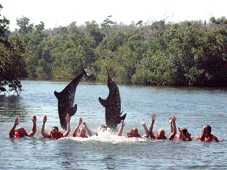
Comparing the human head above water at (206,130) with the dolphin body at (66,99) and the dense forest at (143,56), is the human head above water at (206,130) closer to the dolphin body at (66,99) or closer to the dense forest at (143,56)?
the dolphin body at (66,99)

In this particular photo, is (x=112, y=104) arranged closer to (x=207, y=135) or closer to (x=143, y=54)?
(x=207, y=135)

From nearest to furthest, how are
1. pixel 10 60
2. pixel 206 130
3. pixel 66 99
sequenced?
pixel 206 130 < pixel 66 99 < pixel 10 60

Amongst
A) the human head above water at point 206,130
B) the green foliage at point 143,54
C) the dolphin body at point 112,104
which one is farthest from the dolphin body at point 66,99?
the green foliage at point 143,54

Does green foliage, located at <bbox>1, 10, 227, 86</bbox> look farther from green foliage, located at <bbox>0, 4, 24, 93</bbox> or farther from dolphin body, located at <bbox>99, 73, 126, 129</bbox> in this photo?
dolphin body, located at <bbox>99, 73, 126, 129</bbox>

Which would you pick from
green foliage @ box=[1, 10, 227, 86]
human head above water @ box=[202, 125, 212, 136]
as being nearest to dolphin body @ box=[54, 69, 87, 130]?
human head above water @ box=[202, 125, 212, 136]

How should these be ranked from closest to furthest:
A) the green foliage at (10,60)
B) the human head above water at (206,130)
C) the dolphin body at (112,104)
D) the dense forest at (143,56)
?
1. the human head above water at (206,130)
2. the dolphin body at (112,104)
3. the green foliage at (10,60)
4. the dense forest at (143,56)

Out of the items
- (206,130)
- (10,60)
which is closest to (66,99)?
(206,130)

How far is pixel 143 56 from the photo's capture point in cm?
9125

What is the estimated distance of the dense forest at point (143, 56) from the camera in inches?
3071

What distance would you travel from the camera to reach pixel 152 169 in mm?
15117

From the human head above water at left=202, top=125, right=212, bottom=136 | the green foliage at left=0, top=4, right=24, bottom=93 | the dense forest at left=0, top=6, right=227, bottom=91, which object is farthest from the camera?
the dense forest at left=0, top=6, right=227, bottom=91

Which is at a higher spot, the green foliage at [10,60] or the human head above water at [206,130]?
the green foliage at [10,60]

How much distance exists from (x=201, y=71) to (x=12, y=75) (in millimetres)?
36656

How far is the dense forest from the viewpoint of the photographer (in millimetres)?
78000
